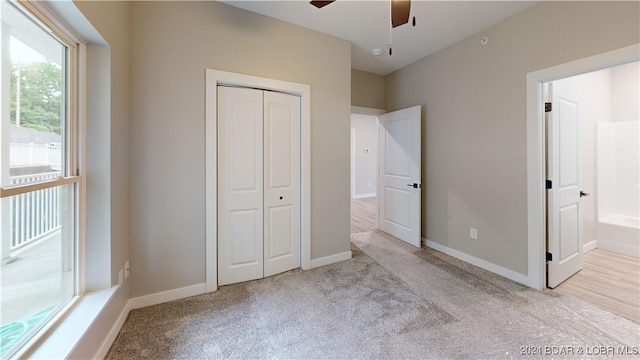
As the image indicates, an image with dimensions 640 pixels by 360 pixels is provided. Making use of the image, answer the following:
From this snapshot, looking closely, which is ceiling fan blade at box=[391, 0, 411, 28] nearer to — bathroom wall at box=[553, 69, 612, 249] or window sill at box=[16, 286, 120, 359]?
window sill at box=[16, 286, 120, 359]

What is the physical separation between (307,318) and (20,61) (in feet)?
7.15

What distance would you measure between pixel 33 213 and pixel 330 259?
2.38 meters

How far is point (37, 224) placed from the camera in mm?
1222

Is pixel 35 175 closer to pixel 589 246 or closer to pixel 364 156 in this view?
pixel 589 246

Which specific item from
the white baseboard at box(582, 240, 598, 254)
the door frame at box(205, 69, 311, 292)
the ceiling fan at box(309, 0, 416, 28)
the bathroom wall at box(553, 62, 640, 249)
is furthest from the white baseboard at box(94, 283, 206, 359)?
the bathroom wall at box(553, 62, 640, 249)

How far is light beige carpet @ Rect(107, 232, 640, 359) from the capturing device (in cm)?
152

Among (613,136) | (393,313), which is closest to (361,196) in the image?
(613,136)

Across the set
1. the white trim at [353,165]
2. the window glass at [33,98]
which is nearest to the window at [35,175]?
the window glass at [33,98]

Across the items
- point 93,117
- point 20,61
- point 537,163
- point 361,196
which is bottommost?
point 361,196

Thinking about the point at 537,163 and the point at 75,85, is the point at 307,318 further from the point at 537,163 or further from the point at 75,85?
the point at 537,163

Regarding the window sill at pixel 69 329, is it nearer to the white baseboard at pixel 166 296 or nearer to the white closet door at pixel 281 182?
the white baseboard at pixel 166 296

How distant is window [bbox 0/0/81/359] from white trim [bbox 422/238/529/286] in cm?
360

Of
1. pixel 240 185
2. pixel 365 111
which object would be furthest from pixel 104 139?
pixel 365 111

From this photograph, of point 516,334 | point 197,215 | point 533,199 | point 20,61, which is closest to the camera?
point 20,61
